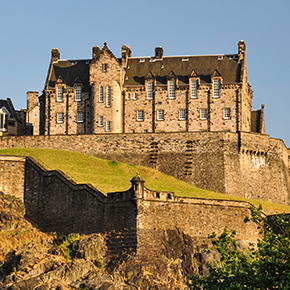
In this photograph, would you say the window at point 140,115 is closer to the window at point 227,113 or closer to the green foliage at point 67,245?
the window at point 227,113

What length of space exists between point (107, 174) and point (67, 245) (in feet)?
50.7

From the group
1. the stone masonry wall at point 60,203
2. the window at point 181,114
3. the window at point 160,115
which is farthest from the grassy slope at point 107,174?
the window at point 181,114

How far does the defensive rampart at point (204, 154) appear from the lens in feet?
264

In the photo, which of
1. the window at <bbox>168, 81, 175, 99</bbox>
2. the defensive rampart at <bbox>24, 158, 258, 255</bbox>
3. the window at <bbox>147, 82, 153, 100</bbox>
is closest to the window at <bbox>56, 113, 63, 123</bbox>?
the window at <bbox>147, 82, 153, 100</bbox>

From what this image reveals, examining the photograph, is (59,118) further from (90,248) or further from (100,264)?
(100,264)

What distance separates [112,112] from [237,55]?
18469 mm

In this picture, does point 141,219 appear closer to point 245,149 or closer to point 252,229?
point 252,229

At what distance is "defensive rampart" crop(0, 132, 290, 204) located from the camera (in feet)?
264

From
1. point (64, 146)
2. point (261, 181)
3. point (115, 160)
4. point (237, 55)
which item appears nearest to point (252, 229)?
point (261, 181)

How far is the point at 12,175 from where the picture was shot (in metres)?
70.3

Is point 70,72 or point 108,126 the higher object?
point 70,72

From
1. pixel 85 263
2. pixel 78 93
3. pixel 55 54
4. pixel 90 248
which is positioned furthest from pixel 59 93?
pixel 85 263

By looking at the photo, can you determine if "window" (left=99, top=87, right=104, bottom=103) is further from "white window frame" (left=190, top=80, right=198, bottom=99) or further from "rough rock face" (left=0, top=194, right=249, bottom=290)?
"rough rock face" (left=0, top=194, right=249, bottom=290)

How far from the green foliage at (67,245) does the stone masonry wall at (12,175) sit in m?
8.36
